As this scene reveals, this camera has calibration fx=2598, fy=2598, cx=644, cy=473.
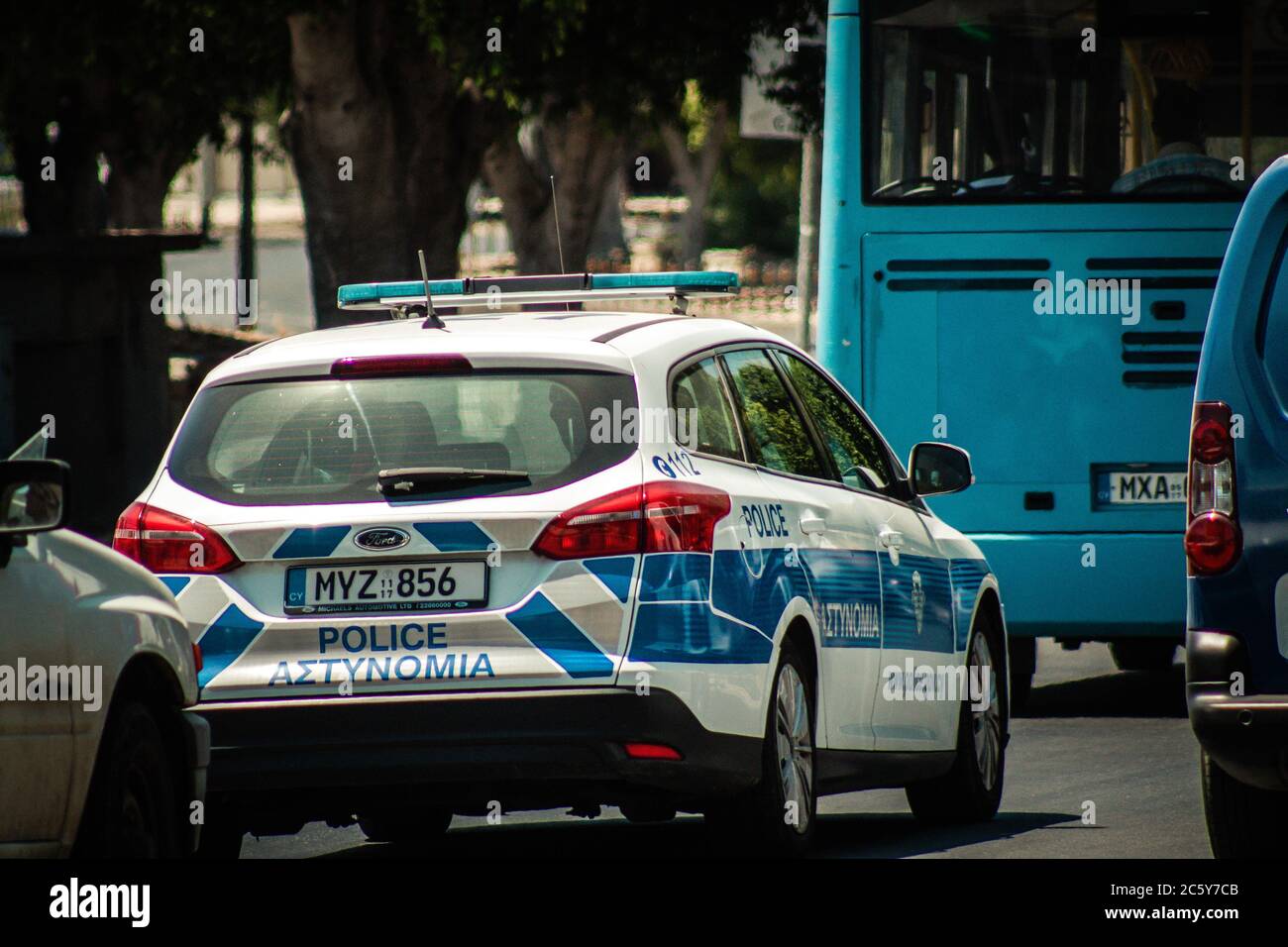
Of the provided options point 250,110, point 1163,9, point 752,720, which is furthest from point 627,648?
point 250,110

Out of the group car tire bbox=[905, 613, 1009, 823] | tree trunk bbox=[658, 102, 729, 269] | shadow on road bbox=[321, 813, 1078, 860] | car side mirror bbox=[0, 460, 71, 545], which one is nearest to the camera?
car side mirror bbox=[0, 460, 71, 545]

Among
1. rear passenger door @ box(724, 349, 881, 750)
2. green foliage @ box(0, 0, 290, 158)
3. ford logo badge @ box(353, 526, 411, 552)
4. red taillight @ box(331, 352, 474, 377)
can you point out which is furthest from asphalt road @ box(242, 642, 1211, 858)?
green foliage @ box(0, 0, 290, 158)

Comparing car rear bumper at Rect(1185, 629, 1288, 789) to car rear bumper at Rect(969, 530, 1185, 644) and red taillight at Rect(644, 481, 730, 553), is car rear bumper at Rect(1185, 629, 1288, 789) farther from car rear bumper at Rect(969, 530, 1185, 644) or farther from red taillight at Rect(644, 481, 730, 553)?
car rear bumper at Rect(969, 530, 1185, 644)

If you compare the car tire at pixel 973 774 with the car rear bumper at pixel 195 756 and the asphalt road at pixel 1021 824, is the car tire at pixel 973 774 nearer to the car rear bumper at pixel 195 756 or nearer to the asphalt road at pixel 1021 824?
the asphalt road at pixel 1021 824

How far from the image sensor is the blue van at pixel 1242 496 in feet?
21.9

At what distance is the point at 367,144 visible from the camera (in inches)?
776

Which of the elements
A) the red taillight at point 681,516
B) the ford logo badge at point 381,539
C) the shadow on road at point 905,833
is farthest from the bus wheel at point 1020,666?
the ford logo badge at point 381,539

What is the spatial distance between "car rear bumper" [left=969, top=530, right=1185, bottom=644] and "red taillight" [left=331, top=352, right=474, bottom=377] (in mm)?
4866

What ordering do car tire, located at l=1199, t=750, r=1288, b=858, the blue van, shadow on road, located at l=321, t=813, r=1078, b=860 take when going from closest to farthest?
the blue van, car tire, located at l=1199, t=750, r=1288, b=858, shadow on road, located at l=321, t=813, r=1078, b=860

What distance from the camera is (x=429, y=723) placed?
21.9ft

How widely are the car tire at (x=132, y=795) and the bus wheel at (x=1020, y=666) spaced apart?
21.3 feet

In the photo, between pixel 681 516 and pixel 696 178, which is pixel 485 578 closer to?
pixel 681 516

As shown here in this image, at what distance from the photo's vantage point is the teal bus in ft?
37.6

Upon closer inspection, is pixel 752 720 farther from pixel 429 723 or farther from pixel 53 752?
pixel 53 752
